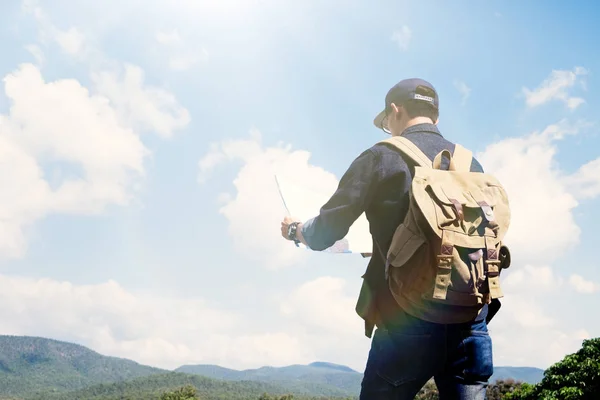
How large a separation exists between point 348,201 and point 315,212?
57cm

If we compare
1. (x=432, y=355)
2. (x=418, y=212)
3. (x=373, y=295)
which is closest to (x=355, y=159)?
(x=418, y=212)

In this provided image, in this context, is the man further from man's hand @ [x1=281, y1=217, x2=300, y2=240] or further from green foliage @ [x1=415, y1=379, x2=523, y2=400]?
green foliage @ [x1=415, y1=379, x2=523, y2=400]

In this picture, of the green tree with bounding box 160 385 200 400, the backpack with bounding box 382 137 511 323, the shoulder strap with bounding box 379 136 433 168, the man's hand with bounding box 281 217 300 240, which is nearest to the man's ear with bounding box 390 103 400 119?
the shoulder strap with bounding box 379 136 433 168

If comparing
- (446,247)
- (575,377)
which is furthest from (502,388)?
(446,247)

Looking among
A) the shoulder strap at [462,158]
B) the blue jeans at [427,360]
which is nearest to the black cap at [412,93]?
the shoulder strap at [462,158]

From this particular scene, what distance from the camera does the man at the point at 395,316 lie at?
2871mm

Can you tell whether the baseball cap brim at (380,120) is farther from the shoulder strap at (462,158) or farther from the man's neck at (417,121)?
the shoulder strap at (462,158)

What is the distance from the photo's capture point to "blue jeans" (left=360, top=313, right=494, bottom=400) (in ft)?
9.39

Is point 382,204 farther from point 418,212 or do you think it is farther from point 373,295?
point 373,295

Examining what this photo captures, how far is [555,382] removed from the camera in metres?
35.6

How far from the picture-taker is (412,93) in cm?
348

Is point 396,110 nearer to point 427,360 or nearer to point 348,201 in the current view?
point 348,201

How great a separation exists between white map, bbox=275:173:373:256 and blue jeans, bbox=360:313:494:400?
65 cm

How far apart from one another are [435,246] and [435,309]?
0.33 metres
